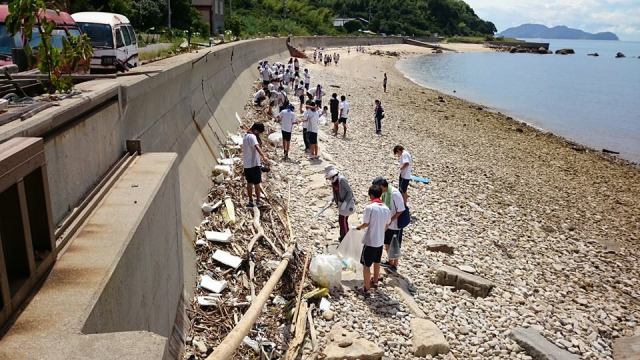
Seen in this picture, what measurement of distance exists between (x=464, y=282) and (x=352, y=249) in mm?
1907

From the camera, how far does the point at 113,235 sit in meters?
3.99

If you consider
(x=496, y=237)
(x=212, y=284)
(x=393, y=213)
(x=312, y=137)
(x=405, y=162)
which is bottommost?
(x=496, y=237)

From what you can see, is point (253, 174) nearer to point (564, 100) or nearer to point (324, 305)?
point (324, 305)

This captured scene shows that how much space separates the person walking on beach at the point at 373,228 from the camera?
7328 mm

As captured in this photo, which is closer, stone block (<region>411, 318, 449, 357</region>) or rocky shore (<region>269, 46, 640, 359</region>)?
stone block (<region>411, 318, 449, 357</region>)

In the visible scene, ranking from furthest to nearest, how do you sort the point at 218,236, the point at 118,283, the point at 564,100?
the point at 564,100, the point at 218,236, the point at 118,283

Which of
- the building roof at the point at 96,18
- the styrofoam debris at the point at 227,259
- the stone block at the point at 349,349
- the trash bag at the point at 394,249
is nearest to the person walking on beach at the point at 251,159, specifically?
the styrofoam debris at the point at 227,259

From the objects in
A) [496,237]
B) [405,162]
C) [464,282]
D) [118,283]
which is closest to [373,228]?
[464,282]

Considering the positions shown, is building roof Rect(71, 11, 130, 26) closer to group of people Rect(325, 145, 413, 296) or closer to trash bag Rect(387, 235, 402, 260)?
group of people Rect(325, 145, 413, 296)

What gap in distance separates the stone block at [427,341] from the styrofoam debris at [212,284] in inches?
101

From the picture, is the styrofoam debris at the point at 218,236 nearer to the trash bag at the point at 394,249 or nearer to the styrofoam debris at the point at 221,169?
the trash bag at the point at 394,249

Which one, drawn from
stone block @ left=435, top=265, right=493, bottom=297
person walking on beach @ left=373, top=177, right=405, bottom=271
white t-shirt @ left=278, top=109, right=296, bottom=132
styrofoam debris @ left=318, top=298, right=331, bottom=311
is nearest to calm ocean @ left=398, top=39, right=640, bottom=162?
white t-shirt @ left=278, top=109, right=296, bottom=132

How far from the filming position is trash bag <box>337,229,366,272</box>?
8.30 meters

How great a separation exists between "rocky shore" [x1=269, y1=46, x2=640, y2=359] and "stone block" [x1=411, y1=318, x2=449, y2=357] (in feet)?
0.32
